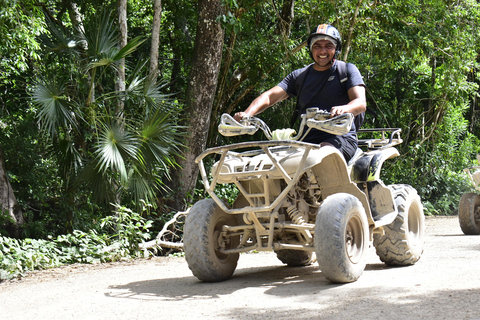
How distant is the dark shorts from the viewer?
17.9 ft

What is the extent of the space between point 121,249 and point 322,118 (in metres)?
4.65

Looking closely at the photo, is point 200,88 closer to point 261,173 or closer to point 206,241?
point 206,241

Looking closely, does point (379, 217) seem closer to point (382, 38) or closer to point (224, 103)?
point (224, 103)

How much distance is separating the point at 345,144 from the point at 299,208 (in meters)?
0.77

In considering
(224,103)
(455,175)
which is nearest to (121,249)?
(224,103)

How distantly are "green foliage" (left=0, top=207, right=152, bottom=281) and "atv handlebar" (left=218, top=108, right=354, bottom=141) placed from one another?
141 inches

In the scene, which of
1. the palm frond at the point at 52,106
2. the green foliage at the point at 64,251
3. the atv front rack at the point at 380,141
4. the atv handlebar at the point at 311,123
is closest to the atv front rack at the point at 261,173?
the atv handlebar at the point at 311,123

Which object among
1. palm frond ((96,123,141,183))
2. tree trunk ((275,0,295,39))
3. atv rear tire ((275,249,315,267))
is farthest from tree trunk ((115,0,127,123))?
atv rear tire ((275,249,315,267))

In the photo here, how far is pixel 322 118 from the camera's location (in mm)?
4969

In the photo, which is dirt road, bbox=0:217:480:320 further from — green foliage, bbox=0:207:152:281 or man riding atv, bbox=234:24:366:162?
man riding atv, bbox=234:24:366:162

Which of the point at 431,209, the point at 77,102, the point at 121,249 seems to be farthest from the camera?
the point at 431,209

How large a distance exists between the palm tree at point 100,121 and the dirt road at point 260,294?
241cm

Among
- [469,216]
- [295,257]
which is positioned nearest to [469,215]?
[469,216]

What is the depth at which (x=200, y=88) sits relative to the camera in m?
10.9
